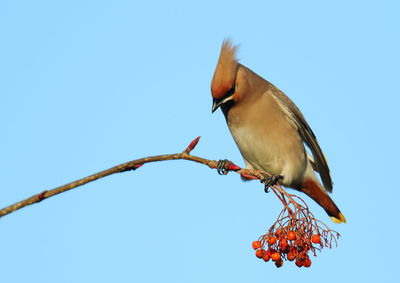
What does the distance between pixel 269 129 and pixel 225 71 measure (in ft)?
2.41

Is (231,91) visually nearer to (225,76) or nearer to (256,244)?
(225,76)

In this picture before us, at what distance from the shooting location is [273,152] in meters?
5.33

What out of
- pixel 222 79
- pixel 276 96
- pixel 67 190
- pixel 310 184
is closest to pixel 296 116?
pixel 276 96

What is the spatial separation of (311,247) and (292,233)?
141 mm

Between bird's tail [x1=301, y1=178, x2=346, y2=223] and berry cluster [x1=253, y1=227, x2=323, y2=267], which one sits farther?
bird's tail [x1=301, y1=178, x2=346, y2=223]

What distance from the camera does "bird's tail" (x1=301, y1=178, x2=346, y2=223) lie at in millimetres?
5738

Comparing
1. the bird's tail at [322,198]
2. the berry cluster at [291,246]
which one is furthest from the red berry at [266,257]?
the bird's tail at [322,198]

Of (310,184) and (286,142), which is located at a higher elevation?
(286,142)

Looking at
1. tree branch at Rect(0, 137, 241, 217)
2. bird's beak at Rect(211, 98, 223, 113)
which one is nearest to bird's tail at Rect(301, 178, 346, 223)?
bird's beak at Rect(211, 98, 223, 113)

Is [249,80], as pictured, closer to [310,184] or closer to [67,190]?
[310,184]

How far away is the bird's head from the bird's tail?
1250 millimetres

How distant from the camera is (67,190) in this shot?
193 centimetres

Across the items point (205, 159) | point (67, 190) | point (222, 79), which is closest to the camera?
point (67, 190)

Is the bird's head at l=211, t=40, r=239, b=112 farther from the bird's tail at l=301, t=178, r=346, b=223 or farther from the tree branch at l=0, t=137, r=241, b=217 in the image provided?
the tree branch at l=0, t=137, r=241, b=217
